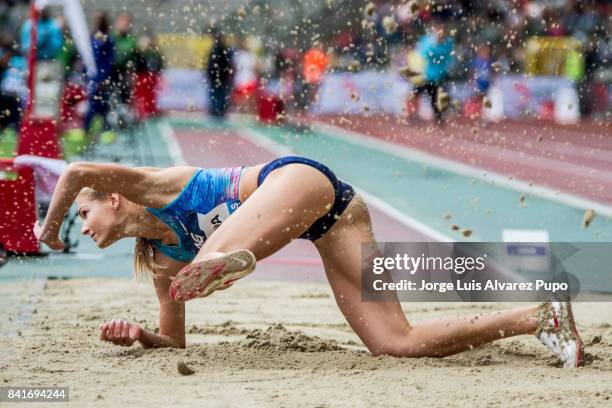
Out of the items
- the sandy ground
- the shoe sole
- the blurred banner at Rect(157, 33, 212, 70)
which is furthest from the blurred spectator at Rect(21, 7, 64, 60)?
the blurred banner at Rect(157, 33, 212, 70)

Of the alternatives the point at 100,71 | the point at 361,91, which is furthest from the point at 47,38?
the point at 361,91

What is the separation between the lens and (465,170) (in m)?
14.6

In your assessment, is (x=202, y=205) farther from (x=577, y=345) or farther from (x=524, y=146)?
(x=524, y=146)

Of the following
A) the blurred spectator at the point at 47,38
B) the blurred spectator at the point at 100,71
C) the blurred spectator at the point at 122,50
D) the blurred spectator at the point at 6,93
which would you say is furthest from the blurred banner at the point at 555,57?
the blurred spectator at the point at 47,38

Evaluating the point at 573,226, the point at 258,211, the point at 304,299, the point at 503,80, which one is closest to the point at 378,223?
the point at 573,226

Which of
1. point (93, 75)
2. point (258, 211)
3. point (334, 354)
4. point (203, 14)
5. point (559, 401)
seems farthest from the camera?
point (203, 14)

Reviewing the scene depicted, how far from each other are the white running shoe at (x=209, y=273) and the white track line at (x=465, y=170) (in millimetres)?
7053

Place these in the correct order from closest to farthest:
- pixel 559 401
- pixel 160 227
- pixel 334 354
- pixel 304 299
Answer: pixel 559 401 → pixel 160 227 → pixel 334 354 → pixel 304 299

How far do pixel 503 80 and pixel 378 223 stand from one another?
48.2ft

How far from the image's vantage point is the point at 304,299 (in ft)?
22.9

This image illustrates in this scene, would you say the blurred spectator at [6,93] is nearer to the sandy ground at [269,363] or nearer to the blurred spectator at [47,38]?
the blurred spectator at [47,38]

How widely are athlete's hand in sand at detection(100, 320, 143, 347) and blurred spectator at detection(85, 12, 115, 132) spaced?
397 inches

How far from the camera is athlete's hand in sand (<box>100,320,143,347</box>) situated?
4634 mm

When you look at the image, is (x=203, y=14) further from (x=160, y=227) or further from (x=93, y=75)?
(x=160, y=227)
